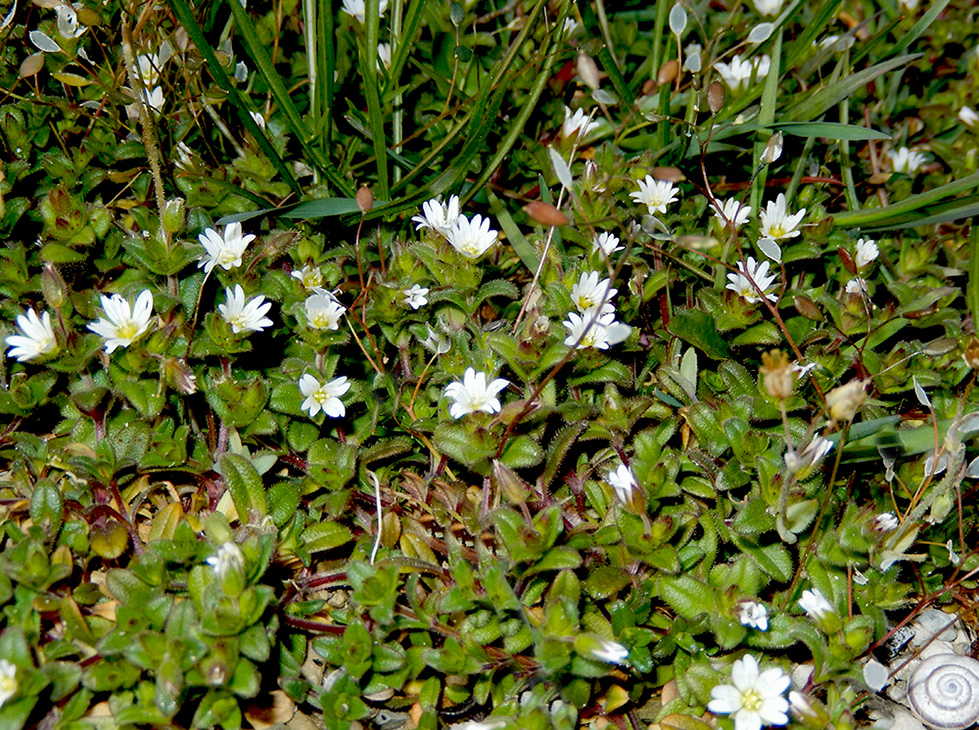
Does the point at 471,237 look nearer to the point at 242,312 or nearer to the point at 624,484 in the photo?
the point at 242,312

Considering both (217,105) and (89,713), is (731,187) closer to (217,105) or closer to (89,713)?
(217,105)

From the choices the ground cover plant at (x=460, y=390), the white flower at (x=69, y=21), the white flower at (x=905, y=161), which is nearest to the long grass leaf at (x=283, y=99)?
the ground cover plant at (x=460, y=390)

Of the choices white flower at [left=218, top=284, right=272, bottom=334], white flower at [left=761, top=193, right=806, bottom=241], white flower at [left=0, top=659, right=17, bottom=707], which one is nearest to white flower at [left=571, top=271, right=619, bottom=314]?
white flower at [left=761, top=193, right=806, bottom=241]

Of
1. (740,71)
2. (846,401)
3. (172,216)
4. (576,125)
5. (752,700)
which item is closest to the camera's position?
(846,401)

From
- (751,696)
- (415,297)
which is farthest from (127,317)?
(751,696)

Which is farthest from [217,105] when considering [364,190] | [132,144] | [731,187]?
[731,187]

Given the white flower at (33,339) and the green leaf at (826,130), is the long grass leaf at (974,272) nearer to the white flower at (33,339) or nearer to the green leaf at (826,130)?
the green leaf at (826,130)
